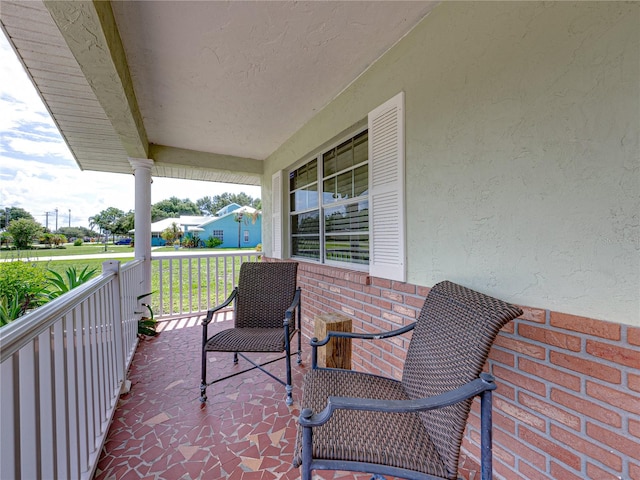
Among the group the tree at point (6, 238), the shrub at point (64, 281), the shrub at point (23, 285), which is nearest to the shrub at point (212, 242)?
the tree at point (6, 238)

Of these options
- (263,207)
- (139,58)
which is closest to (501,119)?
(139,58)

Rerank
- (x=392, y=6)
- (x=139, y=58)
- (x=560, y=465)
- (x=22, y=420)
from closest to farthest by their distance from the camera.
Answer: (x=22, y=420), (x=560, y=465), (x=392, y=6), (x=139, y=58)

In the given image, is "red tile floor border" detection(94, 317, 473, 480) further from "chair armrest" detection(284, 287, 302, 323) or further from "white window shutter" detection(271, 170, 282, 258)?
"white window shutter" detection(271, 170, 282, 258)

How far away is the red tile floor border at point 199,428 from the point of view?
1470mm

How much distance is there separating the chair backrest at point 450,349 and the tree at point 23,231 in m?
5.59

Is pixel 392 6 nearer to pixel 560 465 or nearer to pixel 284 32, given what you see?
pixel 284 32

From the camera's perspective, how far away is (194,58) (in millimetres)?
2135

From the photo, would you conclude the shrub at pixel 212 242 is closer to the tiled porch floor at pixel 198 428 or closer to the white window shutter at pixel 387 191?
the tiled porch floor at pixel 198 428

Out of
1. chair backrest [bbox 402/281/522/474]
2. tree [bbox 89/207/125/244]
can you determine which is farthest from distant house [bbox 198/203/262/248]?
chair backrest [bbox 402/281/522/474]

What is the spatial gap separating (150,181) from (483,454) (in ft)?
15.3

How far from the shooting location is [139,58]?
6.96 ft

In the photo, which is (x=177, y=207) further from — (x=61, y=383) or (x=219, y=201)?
(x=61, y=383)

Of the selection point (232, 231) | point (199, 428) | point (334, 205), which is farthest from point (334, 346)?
point (232, 231)

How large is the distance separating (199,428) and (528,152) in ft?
8.34
